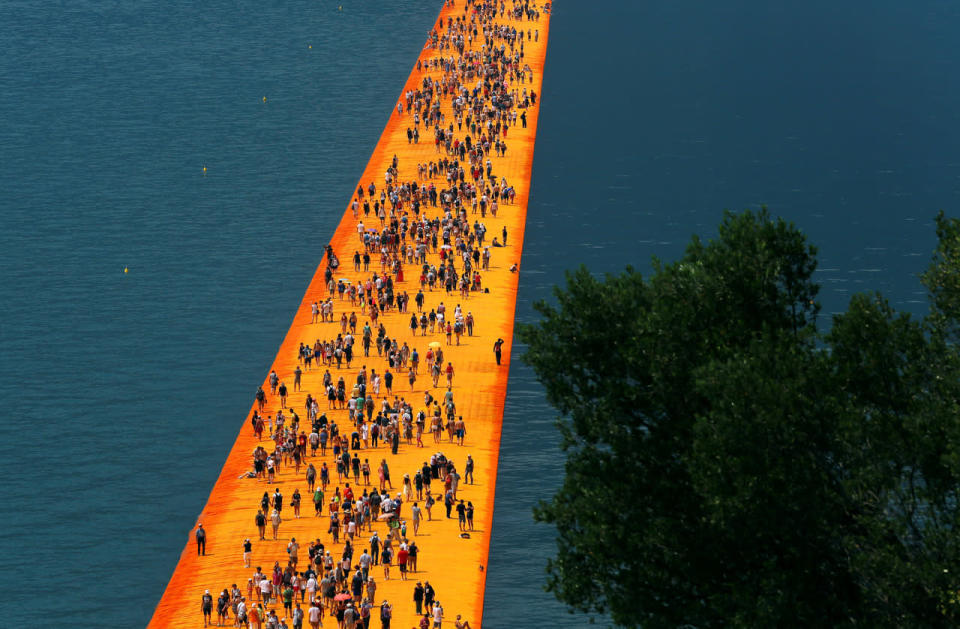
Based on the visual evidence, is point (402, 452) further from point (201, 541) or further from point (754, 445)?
point (754, 445)

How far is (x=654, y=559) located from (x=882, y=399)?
6.67m

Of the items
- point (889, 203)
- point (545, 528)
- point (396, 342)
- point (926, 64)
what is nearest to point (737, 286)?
point (545, 528)

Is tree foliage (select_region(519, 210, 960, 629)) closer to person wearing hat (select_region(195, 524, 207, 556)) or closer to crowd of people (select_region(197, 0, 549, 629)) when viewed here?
crowd of people (select_region(197, 0, 549, 629))

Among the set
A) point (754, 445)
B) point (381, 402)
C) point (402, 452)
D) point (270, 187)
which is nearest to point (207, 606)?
point (402, 452)

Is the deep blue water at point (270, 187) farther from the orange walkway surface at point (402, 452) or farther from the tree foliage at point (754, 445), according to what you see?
the tree foliage at point (754, 445)

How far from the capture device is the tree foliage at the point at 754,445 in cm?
3200

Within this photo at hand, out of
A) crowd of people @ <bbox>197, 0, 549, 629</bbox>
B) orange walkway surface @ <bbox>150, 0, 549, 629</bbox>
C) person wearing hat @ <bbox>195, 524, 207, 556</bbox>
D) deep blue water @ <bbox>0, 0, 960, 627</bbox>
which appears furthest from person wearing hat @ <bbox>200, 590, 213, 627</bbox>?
person wearing hat @ <bbox>195, 524, 207, 556</bbox>

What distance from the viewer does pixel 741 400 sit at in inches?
1313

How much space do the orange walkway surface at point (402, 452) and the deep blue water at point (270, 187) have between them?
995 mm

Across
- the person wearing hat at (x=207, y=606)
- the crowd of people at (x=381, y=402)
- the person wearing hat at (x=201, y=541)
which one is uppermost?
the crowd of people at (x=381, y=402)

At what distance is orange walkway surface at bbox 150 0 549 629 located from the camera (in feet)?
180

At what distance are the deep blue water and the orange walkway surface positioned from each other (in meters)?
0.99

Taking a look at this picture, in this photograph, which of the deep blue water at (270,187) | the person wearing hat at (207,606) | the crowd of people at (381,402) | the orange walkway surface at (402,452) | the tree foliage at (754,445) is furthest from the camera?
the deep blue water at (270,187)

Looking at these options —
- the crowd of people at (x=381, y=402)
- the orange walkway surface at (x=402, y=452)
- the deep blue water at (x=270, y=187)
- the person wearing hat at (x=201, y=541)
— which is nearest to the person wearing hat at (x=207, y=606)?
the crowd of people at (x=381, y=402)
